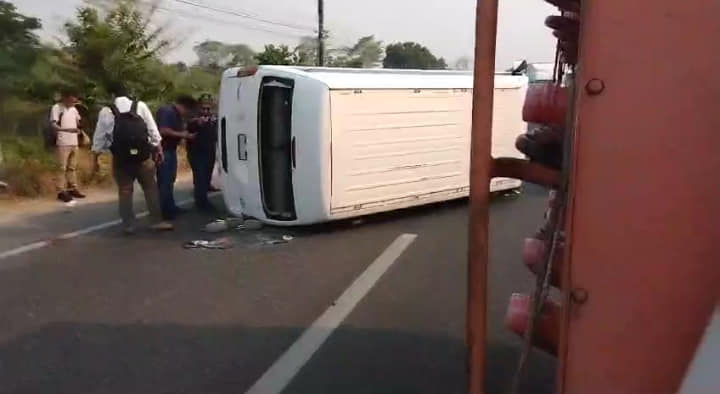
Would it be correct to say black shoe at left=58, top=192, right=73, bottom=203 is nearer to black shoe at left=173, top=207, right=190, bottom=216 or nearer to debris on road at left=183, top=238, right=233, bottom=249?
black shoe at left=173, top=207, right=190, bottom=216

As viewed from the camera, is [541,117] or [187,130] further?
[187,130]

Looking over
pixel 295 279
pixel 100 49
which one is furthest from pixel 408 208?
pixel 100 49

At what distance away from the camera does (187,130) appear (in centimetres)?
1070

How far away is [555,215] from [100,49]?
21571 mm

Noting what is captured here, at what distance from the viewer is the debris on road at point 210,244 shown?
8.50 meters

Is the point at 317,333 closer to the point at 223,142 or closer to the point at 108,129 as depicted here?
the point at 108,129

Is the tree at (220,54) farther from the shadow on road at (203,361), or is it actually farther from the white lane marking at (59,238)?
the shadow on road at (203,361)

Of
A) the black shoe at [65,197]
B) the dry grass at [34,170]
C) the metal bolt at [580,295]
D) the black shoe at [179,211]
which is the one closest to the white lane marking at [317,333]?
the metal bolt at [580,295]

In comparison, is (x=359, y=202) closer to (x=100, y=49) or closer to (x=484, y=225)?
(x=484, y=225)

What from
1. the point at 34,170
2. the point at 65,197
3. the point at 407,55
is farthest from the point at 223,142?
the point at 407,55

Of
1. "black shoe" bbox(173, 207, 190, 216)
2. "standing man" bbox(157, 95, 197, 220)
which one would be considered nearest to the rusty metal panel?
"standing man" bbox(157, 95, 197, 220)

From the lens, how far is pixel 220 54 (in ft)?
122

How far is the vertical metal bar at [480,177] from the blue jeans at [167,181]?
334 inches

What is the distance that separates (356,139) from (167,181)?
2821 millimetres
